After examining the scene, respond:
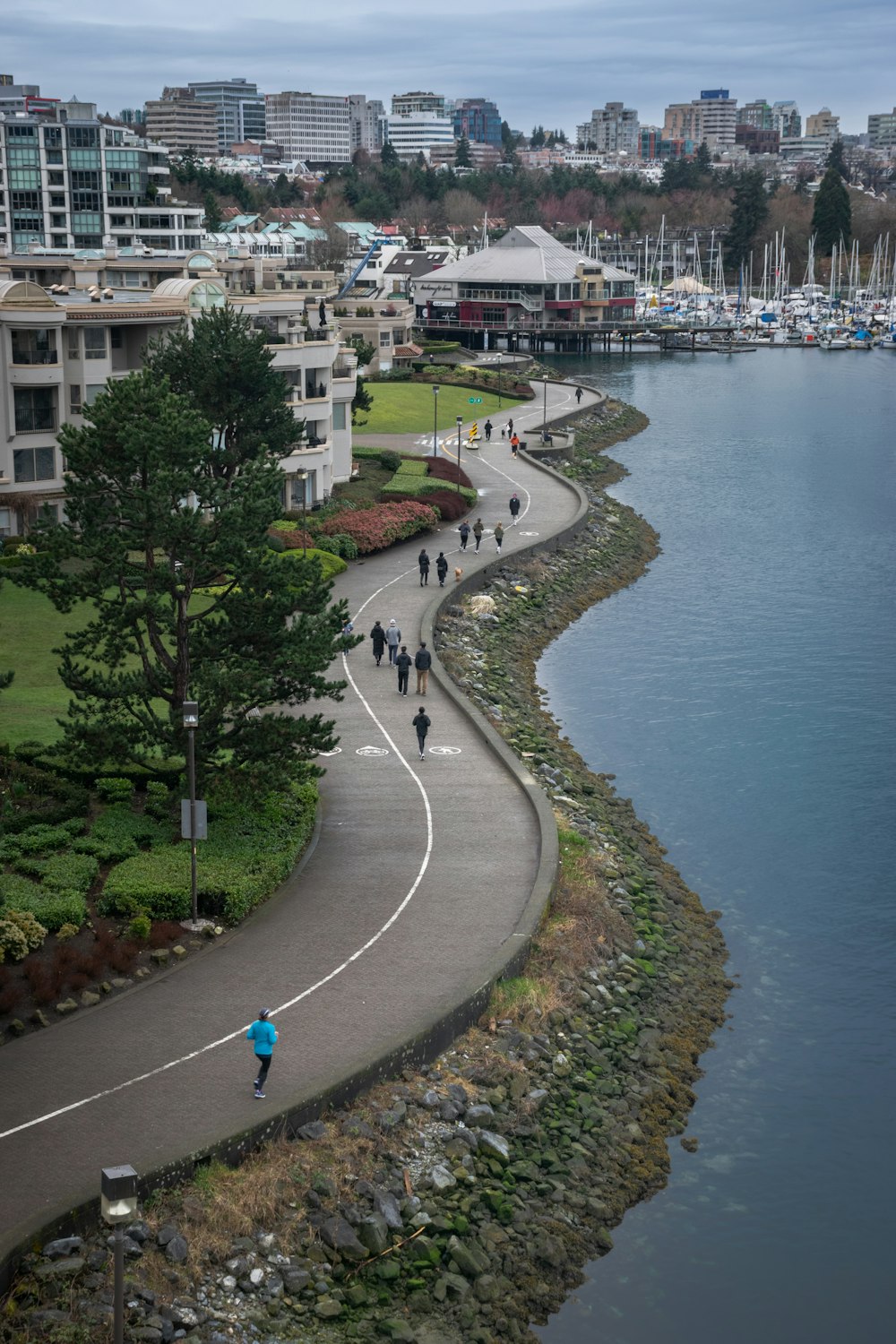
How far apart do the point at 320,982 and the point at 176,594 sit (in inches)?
330

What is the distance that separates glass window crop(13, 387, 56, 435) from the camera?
5141 cm

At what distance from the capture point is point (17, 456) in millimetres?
51312

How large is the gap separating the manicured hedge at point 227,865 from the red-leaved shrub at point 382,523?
26.9m

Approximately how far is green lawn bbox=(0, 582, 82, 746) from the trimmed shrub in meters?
2.53

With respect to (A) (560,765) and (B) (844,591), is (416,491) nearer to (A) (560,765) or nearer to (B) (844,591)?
(B) (844,591)

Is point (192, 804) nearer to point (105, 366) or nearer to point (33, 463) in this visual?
point (33, 463)

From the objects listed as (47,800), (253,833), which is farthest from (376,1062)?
(47,800)

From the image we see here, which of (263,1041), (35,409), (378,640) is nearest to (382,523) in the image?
(35,409)

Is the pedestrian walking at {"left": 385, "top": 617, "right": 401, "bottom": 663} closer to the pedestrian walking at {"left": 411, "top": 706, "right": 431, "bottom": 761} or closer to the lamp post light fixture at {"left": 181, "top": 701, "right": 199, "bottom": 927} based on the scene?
the pedestrian walking at {"left": 411, "top": 706, "right": 431, "bottom": 761}

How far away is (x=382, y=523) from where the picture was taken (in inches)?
2240

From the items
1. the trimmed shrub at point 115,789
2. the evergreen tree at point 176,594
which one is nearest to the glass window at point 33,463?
the evergreen tree at point 176,594

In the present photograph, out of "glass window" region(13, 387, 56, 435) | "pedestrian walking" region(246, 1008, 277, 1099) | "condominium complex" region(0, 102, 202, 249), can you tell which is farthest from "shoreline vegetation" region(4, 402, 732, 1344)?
"condominium complex" region(0, 102, 202, 249)

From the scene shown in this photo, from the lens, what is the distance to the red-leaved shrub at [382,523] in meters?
55.6

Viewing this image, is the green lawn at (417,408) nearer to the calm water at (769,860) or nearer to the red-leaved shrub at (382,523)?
the calm water at (769,860)
